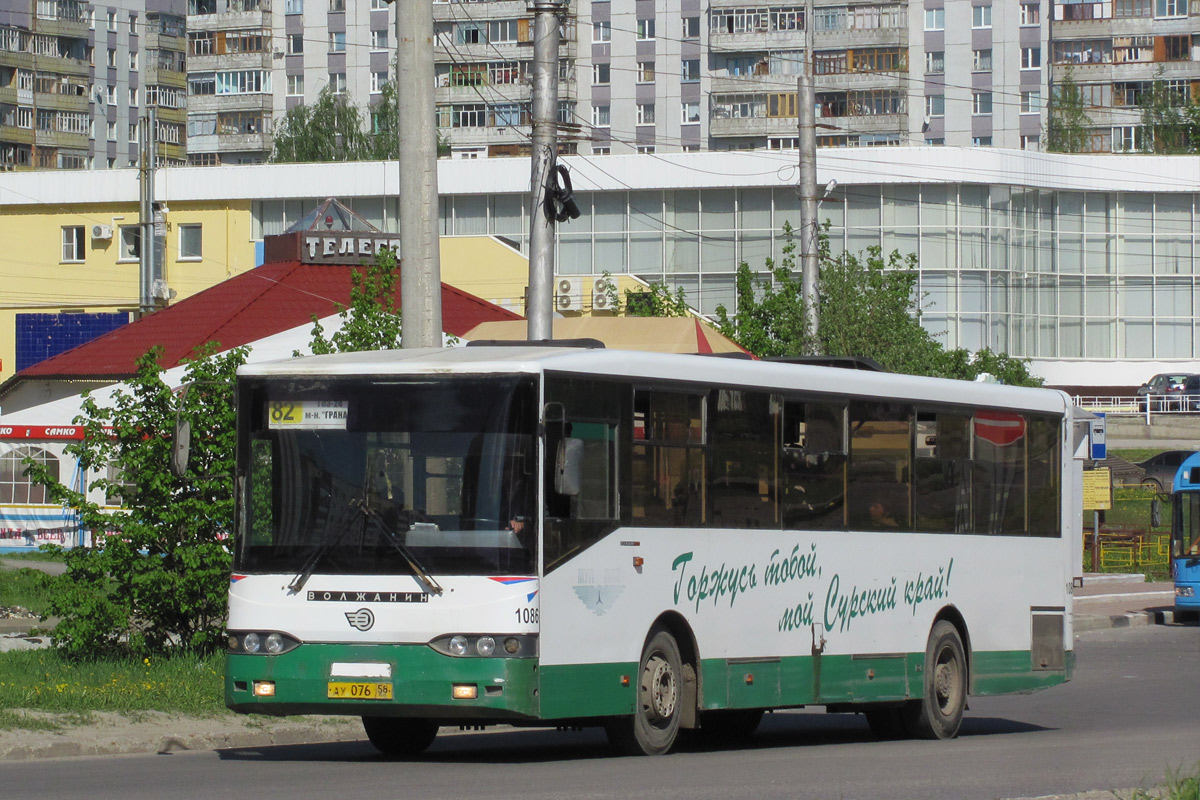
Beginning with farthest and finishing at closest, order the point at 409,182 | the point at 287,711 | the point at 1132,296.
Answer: the point at 1132,296
the point at 409,182
the point at 287,711

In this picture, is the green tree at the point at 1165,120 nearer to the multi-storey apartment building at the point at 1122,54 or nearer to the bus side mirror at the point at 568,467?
the multi-storey apartment building at the point at 1122,54

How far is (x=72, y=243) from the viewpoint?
74312 millimetres

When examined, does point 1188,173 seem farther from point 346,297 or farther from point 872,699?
point 872,699

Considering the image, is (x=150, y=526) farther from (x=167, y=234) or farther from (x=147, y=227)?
(x=167, y=234)

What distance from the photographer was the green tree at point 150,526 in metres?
15.6

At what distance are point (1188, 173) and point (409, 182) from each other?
232 ft

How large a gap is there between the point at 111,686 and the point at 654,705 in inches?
175

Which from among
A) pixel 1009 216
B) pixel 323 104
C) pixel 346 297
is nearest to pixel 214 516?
pixel 346 297

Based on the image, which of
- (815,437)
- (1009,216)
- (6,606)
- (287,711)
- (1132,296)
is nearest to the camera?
(287,711)

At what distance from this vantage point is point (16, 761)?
39.7ft

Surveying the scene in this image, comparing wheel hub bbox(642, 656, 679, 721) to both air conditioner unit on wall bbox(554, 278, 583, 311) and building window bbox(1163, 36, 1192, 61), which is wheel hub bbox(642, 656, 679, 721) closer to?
air conditioner unit on wall bbox(554, 278, 583, 311)

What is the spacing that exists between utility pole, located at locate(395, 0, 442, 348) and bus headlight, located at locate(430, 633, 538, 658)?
443 centimetres

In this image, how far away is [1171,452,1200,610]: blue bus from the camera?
31078 millimetres

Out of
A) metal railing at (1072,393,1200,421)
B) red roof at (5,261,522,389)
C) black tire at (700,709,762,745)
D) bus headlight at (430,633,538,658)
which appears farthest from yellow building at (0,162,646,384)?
bus headlight at (430,633,538,658)
